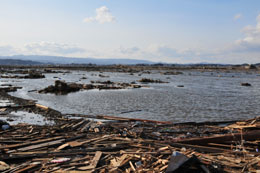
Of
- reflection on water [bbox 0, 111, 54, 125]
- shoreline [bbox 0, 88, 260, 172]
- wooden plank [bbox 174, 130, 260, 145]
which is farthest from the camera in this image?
reflection on water [bbox 0, 111, 54, 125]

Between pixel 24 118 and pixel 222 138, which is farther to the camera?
pixel 24 118

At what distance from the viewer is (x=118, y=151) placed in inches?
348

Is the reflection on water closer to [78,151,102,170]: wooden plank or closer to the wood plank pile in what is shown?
the wood plank pile

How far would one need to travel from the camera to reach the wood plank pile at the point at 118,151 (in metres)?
7.29

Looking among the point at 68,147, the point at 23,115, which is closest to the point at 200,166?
the point at 68,147

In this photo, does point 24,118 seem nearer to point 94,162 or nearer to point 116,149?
point 116,149

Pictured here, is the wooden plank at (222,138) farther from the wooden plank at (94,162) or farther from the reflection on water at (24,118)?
the reflection on water at (24,118)

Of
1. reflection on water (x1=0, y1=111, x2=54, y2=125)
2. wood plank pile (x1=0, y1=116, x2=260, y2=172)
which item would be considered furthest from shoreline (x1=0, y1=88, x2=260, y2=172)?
reflection on water (x1=0, y1=111, x2=54, y2=125)

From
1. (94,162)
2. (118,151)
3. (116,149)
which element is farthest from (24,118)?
(94,162)

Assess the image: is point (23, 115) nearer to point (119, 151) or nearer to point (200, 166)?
point (119, 151)

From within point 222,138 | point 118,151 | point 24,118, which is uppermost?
point 222,138

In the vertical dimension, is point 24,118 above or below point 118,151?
below

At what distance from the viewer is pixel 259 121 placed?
13148mm

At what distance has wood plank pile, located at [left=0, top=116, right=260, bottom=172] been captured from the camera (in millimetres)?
7285
